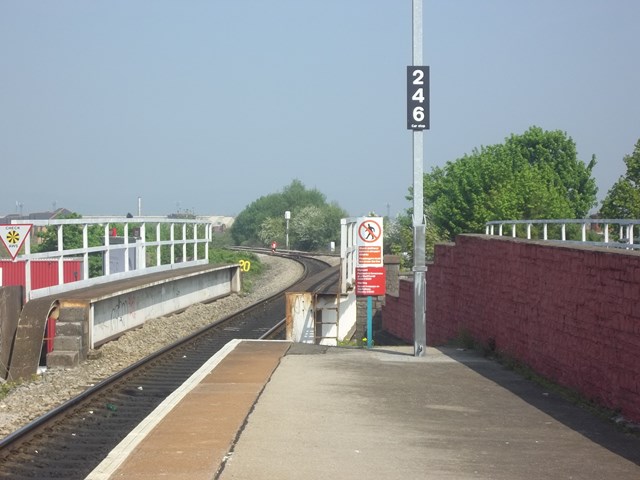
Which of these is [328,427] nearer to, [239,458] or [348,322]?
[239,458]

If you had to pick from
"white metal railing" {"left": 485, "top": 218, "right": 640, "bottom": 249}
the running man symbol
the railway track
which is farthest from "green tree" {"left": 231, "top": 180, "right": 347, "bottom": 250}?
the railway track

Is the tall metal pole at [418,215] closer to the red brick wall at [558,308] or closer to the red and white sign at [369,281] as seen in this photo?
the red brick wall at [558,308]

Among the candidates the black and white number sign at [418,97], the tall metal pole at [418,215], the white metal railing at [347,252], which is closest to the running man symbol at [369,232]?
the white metal railing at [347,252]

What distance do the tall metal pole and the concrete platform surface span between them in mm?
1450

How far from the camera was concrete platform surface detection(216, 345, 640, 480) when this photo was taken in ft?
25.9

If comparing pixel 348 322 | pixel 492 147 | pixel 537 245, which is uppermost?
pixel 492 147

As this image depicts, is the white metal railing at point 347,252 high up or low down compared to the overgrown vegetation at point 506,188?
down

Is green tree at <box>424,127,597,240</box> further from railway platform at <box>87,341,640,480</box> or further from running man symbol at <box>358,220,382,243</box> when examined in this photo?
railway platform at <box>87,341,640,480</box>

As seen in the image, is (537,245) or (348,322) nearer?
(537,245)

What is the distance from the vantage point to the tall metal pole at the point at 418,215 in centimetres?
1430

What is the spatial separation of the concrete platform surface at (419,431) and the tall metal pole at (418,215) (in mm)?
1450

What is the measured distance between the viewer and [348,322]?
25.5m

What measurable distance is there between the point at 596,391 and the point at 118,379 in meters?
6.95

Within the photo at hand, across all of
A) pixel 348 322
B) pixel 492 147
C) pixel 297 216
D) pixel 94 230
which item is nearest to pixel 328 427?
pixel 348 322
